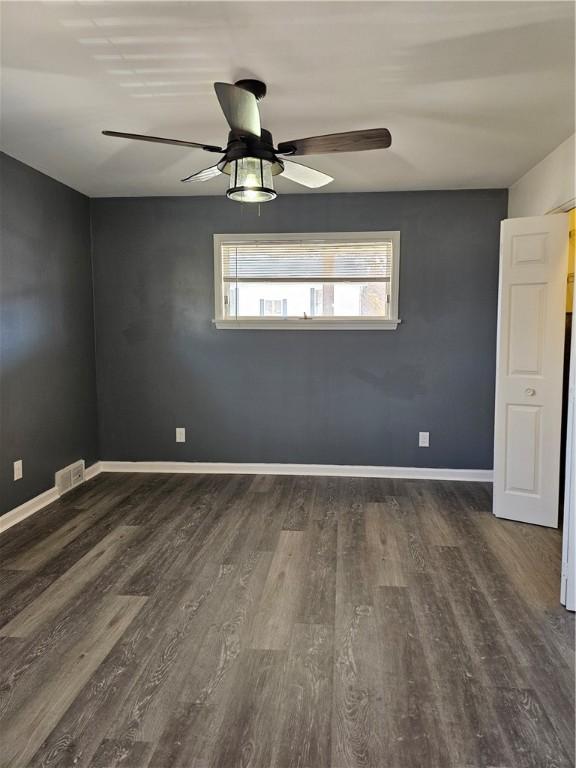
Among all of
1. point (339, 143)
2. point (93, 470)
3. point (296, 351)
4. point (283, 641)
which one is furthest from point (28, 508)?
point (339, 143)

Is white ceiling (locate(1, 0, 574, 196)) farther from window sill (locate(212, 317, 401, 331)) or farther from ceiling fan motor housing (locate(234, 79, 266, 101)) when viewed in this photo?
window sill (locate(212, 317, 401, 331))

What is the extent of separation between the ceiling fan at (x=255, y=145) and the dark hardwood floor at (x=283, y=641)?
2.05 m

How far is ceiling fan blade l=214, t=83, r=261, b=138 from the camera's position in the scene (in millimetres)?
1790

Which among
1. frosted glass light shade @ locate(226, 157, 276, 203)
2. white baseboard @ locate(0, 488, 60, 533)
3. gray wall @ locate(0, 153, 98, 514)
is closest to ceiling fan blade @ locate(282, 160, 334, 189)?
frosted glass light shade @ locate(226, 157, 276, 203)

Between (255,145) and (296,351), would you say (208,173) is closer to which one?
(255,145)

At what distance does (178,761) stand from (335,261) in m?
3.69

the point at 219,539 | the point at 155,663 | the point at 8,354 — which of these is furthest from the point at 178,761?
the point at 8,354

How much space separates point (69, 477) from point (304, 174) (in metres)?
3.12

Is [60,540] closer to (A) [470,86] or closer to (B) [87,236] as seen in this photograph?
(B) [87,236]

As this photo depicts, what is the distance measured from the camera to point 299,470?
4.50 meters

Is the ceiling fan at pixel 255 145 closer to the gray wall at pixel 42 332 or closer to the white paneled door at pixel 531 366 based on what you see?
the white paneled door at pixel 531 366

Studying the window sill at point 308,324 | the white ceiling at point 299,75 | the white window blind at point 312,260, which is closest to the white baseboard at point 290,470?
the window sill at point 308,324

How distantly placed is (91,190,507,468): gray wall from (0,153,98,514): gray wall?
257mm

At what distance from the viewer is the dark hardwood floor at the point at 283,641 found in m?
1.61
